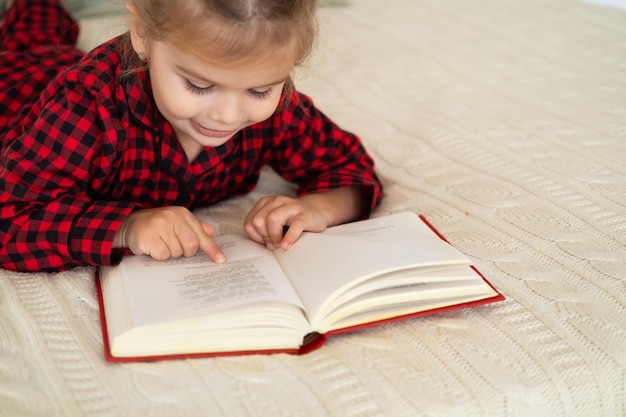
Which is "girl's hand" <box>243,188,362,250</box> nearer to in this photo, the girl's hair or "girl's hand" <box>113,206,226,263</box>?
"girl's hand" <box>113,206,226,263</box>

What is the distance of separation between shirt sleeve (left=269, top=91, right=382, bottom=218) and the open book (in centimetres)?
23

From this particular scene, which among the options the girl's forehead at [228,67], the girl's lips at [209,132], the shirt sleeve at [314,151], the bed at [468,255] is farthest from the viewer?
the shirt sleeve at [314,151]

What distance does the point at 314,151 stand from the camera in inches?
46.2

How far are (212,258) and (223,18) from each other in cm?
29

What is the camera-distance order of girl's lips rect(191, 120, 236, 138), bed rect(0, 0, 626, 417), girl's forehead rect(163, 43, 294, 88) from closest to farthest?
bed rect(0, 0, 626, 417)
girl's forehead rect(163, 43, 294, 88)
girl's lips rect(191, 120, 236, 138)

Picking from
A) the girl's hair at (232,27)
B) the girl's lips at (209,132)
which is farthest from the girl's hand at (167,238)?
the girl's hair at (232,27)

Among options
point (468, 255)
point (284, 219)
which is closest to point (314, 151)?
point (284, 219)

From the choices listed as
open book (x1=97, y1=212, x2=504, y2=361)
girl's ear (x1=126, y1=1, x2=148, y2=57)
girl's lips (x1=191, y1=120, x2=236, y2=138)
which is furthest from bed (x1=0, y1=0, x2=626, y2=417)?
girl's ear (x1=126, y1=1, x2=148, y2=57)

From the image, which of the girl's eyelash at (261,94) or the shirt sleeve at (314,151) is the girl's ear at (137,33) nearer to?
the girl's eyelash at (261,94)

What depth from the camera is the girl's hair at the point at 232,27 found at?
2.64ft

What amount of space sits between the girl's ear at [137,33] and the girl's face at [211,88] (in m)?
0.02

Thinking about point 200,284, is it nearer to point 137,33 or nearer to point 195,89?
point 195,89

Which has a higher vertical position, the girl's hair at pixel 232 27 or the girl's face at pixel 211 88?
the girl's hair at pixel 232 27

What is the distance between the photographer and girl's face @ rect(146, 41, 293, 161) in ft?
2.75
